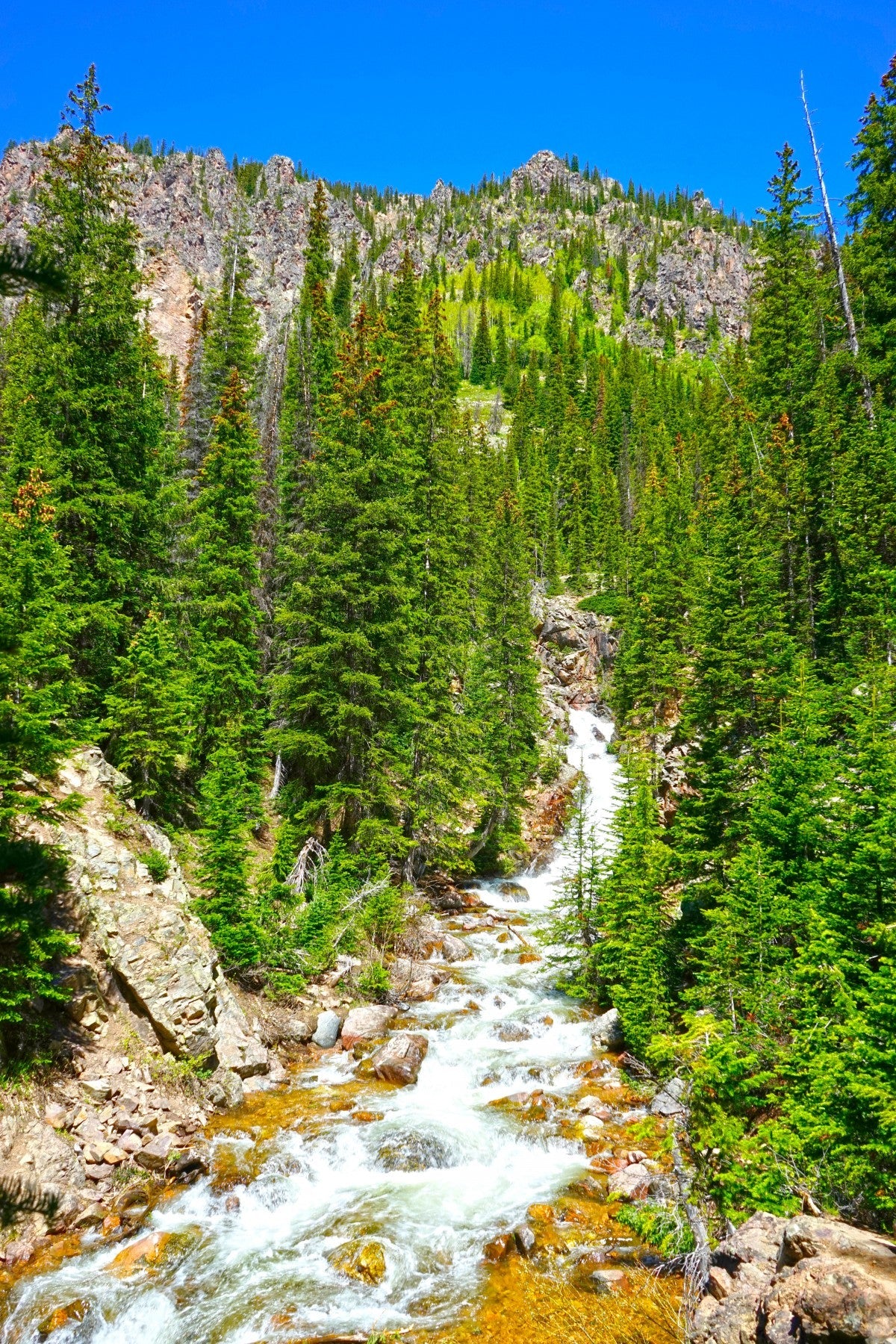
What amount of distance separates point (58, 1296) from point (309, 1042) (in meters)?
7.58

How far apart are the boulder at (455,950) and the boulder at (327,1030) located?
5.27 m

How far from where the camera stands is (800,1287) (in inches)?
223

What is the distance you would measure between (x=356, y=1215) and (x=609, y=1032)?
24.3 feet

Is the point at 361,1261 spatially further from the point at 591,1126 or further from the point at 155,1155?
the point at 591,1126

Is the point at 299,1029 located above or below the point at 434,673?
below

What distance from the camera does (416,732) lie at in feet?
76.8

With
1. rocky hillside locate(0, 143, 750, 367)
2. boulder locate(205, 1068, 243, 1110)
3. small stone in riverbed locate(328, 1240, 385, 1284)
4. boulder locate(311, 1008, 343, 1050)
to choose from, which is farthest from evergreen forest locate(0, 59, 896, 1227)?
rocky hillside locate(0, 143, 750, 367)

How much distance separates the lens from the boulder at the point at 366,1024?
15836 mm

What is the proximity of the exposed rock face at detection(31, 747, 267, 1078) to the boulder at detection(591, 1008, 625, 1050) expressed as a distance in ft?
24.6

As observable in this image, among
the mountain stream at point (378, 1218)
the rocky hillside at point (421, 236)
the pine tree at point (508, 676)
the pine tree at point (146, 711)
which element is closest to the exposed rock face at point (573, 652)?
the pine tree at point (508, 676)

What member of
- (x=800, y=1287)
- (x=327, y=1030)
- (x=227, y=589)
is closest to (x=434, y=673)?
(x=227, y=589)

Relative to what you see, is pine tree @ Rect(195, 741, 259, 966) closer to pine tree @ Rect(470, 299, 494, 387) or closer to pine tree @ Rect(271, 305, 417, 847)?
pine tree @ Rect(271, 305, 417, 847)

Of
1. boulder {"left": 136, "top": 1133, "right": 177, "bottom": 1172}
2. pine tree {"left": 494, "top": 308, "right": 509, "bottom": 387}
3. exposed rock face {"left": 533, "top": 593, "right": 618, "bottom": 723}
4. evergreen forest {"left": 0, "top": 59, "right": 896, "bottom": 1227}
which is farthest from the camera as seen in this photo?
pine tree {"left": 494, "top": 308, "right": 509, "bottom": 387}

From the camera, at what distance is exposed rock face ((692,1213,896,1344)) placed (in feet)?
17.1
